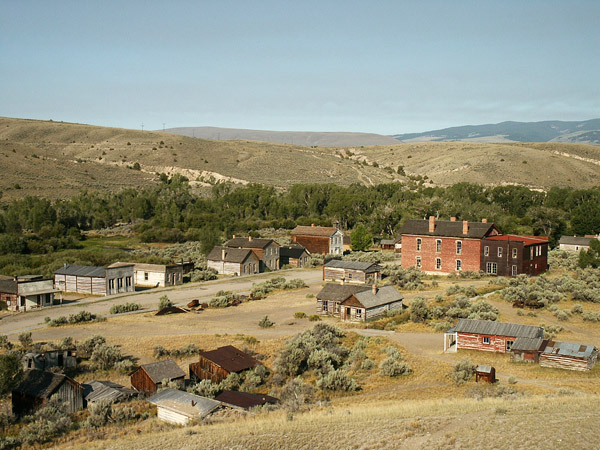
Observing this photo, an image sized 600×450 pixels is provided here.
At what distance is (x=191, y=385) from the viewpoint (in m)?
23.2

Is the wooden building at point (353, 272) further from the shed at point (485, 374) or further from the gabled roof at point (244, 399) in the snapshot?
the gabled roof at point (244, 399)

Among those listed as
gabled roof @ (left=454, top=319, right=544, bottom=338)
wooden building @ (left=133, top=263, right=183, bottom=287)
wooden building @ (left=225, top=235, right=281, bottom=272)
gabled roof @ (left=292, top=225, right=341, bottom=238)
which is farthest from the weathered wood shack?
gabled roof @ (left=292, top=225, right=341, bottom=238)

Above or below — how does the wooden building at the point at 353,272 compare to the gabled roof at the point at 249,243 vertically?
below

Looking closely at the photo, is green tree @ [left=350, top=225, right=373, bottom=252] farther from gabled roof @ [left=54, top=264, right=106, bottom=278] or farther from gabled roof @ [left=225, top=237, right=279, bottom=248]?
gabled roof @ [left=54, top=264, right=106, bottom=278]

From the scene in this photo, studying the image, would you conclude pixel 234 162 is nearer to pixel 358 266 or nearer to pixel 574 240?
pixel 574 240

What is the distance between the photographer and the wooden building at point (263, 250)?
57969 millimetres

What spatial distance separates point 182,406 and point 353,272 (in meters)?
31.5

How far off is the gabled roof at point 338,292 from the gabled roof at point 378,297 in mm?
512

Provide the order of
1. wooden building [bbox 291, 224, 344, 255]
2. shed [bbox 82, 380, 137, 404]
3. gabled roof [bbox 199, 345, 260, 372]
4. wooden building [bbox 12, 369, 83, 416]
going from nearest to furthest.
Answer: wooden building [bbox 12, 369, 83, 416]
shed [bbox 82, 380, 137, 404]
gabled roof [bbox 199, 345, 260, 372]
wooden building [bbox 291, 224, 344, 255]

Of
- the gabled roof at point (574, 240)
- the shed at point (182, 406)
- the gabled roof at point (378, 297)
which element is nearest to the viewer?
the shed at point (182, 406)

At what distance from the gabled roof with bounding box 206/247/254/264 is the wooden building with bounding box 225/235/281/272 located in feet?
5.57

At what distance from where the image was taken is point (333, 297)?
3625cm

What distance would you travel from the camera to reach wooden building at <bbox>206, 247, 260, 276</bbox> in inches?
2183

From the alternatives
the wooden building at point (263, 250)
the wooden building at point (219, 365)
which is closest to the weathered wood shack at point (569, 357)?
the wooden building at point (219, 365)
